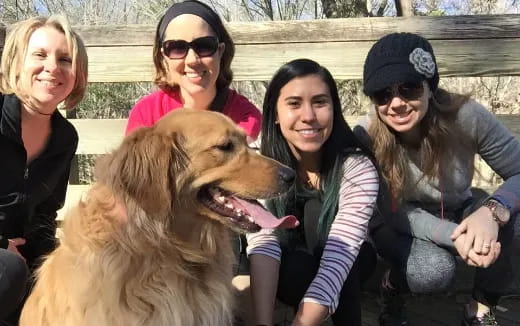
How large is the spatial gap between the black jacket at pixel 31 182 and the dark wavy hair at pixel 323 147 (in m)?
1.12

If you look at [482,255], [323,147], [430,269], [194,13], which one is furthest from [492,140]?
[194,13]

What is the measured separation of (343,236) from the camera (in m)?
2.73

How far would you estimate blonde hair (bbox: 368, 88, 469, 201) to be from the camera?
120 inches

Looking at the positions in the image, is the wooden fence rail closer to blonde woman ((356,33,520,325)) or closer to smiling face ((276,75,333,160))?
blonde woman ((356,33,520,325))

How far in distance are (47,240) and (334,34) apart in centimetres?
239

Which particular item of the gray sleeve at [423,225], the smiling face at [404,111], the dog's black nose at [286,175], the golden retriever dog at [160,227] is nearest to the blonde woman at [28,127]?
the golden retriever dog at [160,227]

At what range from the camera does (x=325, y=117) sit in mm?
2801

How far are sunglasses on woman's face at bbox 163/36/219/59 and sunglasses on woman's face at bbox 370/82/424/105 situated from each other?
3.15 ft

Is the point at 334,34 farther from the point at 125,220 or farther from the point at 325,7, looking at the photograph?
the point at 325,7

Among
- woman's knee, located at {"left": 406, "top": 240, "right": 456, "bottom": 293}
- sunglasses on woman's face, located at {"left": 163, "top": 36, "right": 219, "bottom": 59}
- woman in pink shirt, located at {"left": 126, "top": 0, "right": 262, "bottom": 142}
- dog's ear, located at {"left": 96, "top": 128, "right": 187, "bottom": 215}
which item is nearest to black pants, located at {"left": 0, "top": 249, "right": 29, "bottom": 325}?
dog's ear, located at {"left": 96, "top": 128, "right": 187, "bottom": 215}

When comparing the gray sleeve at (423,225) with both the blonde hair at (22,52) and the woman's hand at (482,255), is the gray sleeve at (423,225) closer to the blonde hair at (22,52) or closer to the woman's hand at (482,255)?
the woman's hand at (482,255)

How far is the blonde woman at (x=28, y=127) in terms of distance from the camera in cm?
273

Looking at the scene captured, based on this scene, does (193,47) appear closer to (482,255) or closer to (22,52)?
(22,52)

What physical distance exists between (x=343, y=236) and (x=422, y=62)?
3.18 feet
